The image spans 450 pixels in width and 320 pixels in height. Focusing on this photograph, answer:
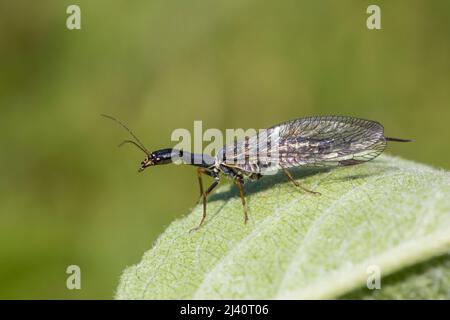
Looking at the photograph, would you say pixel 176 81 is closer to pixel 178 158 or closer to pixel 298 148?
pixel 178 158

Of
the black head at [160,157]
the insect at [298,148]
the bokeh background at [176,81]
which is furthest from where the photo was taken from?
the bokeh background at [176,81]

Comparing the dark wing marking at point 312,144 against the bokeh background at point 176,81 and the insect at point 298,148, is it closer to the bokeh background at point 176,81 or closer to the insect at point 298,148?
the insect at point 298,148

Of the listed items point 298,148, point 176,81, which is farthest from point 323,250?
point 176,81

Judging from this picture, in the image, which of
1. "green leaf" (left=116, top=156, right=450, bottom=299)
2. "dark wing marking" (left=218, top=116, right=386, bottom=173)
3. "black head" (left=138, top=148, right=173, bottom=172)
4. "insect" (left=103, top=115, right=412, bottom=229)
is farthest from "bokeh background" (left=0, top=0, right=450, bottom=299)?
"green leaf" (left=116, top=156, right=450, bottom=299)

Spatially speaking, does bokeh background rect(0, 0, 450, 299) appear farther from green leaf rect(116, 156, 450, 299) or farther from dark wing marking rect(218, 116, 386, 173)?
green leaf rect(116, 156, 450, 299)

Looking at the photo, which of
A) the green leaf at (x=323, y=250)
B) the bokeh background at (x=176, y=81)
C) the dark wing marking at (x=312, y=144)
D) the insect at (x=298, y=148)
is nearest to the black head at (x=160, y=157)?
the insect at (x=298, y=148)

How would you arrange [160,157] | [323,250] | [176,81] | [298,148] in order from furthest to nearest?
[176,81]
[160,157]
[298,148]
[323,250]
